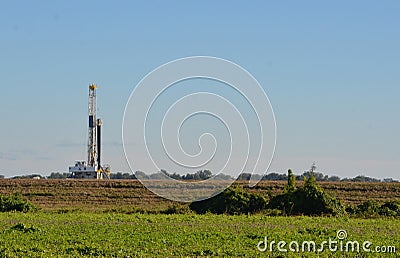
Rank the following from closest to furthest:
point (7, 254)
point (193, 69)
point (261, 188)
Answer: point (7, 254), point (193, 69), point (261, 188)

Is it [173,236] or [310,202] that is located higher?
[310,202]

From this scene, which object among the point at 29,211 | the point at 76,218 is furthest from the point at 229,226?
the point at 29,211

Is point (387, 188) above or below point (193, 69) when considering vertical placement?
below

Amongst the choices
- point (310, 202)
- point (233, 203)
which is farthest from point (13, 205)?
point (310, 202)

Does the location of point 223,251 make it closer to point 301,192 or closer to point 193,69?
point 193,69

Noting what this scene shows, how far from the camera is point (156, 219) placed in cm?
3059

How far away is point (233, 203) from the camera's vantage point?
36.9 m

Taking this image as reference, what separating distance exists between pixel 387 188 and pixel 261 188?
10.4m

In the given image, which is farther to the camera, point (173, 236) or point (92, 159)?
point (92, 159)

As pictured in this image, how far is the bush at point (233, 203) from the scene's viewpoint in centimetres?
3691

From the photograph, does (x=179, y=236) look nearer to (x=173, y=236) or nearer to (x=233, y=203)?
(x=173, y=236)

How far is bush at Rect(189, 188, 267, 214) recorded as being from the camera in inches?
1453

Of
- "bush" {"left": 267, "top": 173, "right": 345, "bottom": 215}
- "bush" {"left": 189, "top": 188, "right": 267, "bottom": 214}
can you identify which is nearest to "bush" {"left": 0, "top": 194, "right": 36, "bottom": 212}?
"bush" {"left": 189, "top": 188, "right": 267, "bottom": 214}

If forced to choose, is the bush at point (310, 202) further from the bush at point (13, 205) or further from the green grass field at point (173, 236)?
the bush at point (13, 205)
